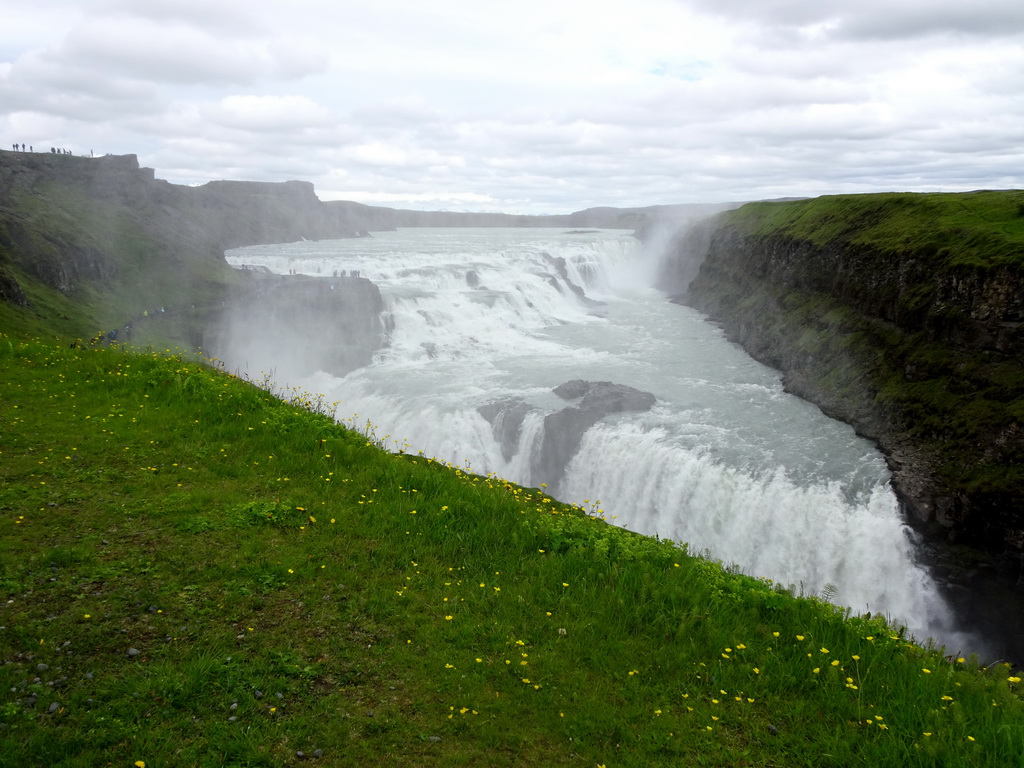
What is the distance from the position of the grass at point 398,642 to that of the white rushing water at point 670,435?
7.58 metres

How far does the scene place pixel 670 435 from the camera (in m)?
24.1

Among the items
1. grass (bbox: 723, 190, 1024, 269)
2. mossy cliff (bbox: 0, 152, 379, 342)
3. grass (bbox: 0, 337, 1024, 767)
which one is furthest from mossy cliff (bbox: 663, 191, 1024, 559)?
mossy cliff (bbox: 0, 152, 379, 342)

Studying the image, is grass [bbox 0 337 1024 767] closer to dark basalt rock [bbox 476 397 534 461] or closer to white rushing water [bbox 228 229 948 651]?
white rushing water [bbox 228 229 948 651]

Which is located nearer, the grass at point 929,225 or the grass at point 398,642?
the grass at point 398,642

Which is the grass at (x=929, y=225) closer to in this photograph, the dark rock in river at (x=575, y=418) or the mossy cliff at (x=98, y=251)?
the dark rock in river at (x=575, y=418)

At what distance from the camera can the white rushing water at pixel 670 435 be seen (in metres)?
18.8

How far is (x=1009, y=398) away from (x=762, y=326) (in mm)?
18906

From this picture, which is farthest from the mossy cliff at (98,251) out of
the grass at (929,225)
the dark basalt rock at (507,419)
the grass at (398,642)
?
the grass at (929,225)

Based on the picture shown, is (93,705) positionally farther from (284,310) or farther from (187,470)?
(284,310)

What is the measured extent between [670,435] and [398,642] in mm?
19542

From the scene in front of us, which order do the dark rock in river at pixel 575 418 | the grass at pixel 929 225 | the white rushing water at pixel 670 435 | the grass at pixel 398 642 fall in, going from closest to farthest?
1. the grass at pixel 398 642
2. the white rushing water at pixel 670 435
3. the grass at pixel 929 225
4. the dark rock in river at pixel 575 418

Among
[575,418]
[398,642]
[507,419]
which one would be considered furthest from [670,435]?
[398,642]

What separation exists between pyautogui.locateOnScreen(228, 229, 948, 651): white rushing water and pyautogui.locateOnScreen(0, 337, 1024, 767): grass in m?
7.58

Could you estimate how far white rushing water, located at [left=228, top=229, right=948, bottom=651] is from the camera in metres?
18.8
